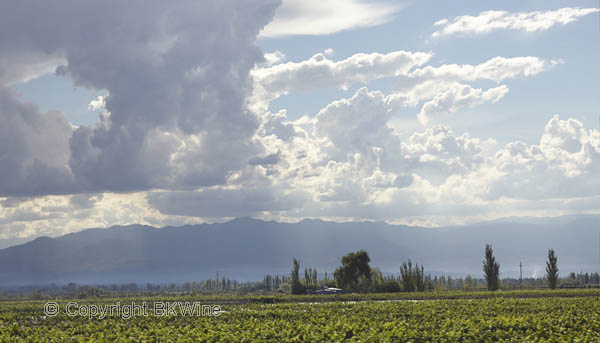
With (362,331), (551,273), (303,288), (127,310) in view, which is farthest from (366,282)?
(362,331)

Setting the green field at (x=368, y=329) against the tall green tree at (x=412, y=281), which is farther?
the tall green tree at (x=412, y=281)

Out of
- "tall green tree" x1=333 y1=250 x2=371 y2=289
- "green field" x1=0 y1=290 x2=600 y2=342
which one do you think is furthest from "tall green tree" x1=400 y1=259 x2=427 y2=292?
"green field" x1=0 y1=290 x2=600 y2=342

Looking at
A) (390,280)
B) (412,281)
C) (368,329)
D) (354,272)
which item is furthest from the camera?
(354,272)

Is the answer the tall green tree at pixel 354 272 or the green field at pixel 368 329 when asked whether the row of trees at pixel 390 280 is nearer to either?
the tall green tree at pixel 354 272

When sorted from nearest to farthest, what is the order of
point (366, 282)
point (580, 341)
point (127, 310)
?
1. point (580, 341)
2. point (127, 310)
3. point (366, 282)

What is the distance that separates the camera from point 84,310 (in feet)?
217

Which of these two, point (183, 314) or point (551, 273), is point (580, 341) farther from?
point (551, 273)

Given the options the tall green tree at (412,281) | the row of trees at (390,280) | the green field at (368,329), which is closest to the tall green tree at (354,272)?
the row of trees at (390,280)

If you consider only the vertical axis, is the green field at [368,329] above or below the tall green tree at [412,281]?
above

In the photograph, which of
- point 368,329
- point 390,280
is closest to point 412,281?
point 390,280

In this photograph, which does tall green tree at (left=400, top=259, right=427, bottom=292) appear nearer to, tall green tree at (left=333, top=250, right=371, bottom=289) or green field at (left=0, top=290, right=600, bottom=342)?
tall green tree at (left=333, top=250, right=371, bottom=289)

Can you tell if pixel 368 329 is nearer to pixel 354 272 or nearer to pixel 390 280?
pixel 390 280

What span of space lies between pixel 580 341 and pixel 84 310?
52185 millimetres

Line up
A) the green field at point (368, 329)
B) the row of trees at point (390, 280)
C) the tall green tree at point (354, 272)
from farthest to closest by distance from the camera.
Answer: the tall green tree at point (354, 272) → the row of trees at point (390, 280) → the green field at point (368, 329)
